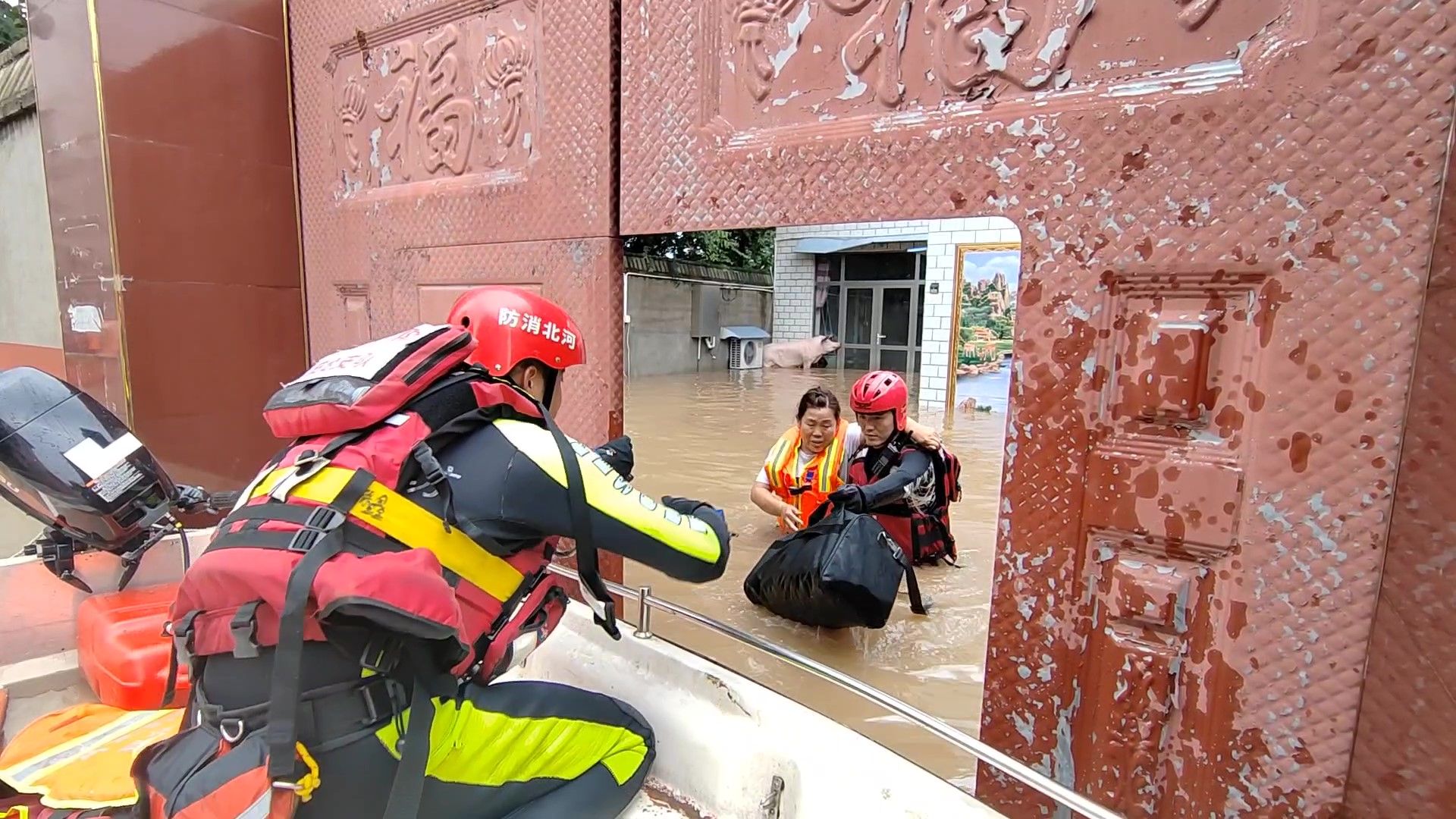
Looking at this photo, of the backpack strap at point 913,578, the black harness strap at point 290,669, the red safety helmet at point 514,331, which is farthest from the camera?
the backpack strap at point 913,578

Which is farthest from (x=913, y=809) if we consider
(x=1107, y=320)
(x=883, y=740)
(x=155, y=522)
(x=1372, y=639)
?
(x=155, y=522)

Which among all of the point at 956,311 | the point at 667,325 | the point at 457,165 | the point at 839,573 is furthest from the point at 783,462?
the point at 667,325

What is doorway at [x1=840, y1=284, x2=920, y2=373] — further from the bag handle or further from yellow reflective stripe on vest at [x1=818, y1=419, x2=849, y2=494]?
the bag handle

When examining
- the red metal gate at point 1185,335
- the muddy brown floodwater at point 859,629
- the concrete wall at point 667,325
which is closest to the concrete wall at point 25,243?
the muddy brown floodwater at point 859,629

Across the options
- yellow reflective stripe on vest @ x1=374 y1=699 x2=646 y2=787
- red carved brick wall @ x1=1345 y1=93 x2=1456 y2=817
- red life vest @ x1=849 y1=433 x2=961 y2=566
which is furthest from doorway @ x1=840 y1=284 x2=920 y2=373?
yellow reflective stripe on vest @ x1=374 y1=699 x2=646 y2=787

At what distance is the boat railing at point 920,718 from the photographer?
4.12ft

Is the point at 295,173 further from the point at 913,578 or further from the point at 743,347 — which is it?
the point at 743,347

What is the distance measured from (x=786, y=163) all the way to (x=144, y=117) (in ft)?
11.4

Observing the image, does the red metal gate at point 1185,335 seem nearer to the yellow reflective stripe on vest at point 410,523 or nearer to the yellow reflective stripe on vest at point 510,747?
the yellow reflective stripe on vest at point 510,747

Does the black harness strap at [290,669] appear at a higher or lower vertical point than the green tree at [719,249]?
lower

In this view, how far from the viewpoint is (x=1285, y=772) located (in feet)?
5.69

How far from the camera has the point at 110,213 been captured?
3.60 m

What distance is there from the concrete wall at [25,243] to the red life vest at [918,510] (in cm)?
631

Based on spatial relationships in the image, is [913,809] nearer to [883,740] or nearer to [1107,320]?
[1107,320]
